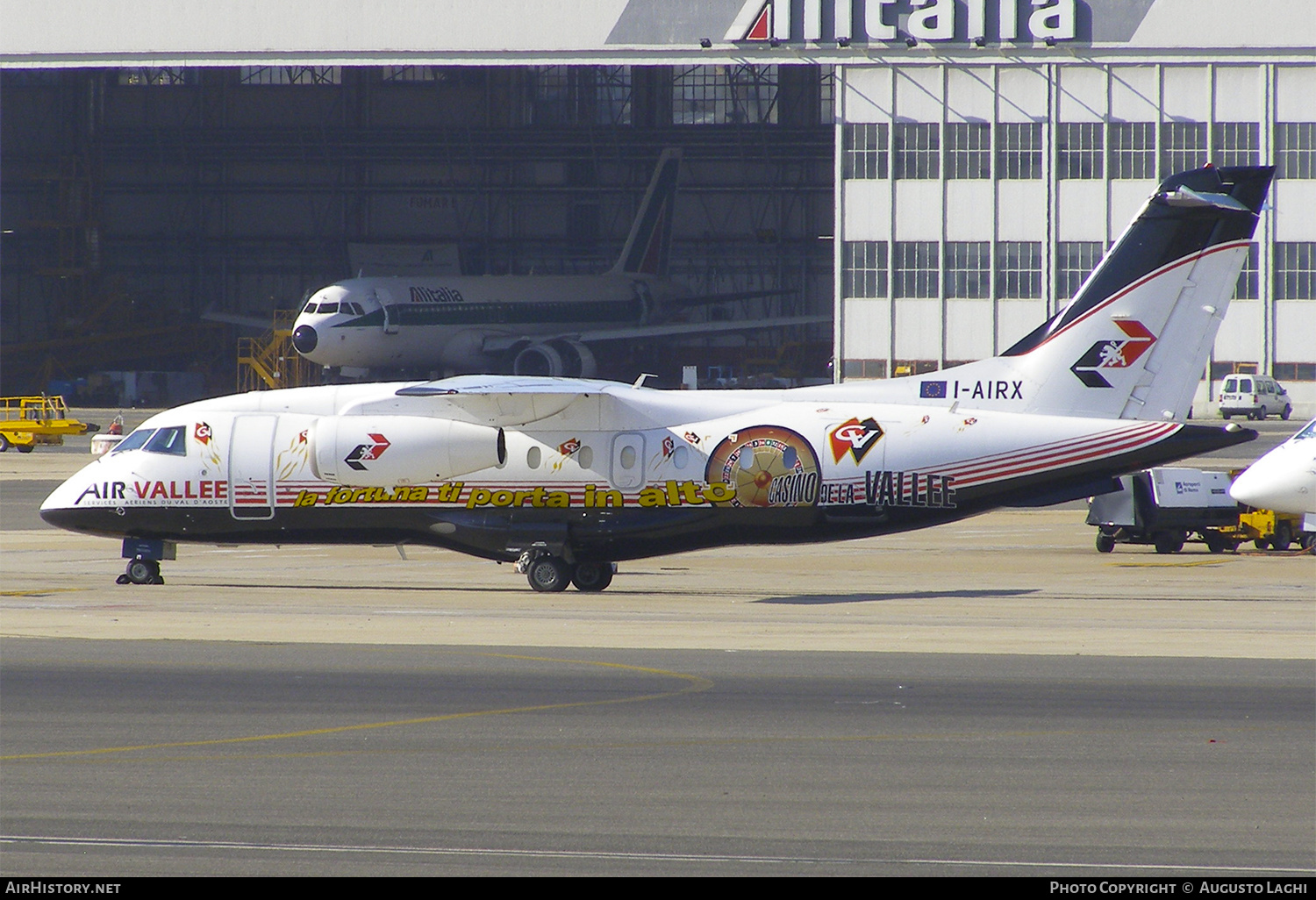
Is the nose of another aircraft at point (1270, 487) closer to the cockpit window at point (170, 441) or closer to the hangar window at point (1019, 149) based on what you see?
the cockpit window at point (170, 441)

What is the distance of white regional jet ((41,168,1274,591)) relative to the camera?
80.0 feet

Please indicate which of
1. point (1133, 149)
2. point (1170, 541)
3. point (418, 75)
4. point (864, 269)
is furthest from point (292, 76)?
point (1170, 541)

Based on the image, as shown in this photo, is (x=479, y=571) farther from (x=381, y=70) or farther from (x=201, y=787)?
(x=381, y=70)

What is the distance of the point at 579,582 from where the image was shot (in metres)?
26.7

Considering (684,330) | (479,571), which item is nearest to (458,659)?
(479,571)

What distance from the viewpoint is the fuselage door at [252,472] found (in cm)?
2622

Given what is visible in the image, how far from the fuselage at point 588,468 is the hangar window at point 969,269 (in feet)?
156

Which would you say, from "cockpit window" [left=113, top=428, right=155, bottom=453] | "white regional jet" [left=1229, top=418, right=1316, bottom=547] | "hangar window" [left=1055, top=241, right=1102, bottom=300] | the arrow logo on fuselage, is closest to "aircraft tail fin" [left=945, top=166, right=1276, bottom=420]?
A: "white regional jet" [left=1229, top=418, right=1316, bottom=547]

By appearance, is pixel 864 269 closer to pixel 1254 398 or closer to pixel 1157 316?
pixel 1254 398

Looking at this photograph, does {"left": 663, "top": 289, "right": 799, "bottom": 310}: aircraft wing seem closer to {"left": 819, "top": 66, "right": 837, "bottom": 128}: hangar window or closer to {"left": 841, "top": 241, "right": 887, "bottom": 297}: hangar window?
{"left": 819, "top": 66, "right": 837, "bottom": 128}: hangar window

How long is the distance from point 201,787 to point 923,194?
6365 cm

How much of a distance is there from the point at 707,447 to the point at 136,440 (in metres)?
10.1

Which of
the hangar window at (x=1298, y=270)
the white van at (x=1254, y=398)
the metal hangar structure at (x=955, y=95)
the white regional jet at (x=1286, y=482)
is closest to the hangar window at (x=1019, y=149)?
the metal hangar structure at (x=955, y=95)

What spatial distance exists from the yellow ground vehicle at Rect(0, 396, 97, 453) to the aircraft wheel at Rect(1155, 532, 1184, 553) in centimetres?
4534
